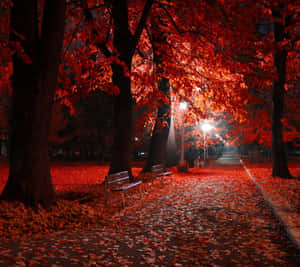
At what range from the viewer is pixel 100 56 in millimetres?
18531

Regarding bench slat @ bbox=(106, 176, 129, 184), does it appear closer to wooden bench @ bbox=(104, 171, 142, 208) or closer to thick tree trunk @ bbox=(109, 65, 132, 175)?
wooden bench @ bbox=(104, 171, 142, 208)

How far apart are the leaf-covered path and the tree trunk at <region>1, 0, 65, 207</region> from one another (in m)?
2.11

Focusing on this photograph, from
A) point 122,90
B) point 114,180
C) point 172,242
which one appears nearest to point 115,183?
point 114,180

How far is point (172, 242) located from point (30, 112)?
183 inches

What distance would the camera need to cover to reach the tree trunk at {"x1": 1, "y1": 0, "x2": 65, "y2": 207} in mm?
8508

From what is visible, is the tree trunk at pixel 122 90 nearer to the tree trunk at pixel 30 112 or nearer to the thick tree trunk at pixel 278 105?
the tree trunk at pixel 30 112

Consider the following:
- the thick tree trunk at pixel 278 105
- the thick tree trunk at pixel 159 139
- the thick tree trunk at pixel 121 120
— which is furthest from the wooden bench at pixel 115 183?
the thick tree trunk at pixel 278 105

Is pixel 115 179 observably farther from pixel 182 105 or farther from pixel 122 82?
pixel 182 105

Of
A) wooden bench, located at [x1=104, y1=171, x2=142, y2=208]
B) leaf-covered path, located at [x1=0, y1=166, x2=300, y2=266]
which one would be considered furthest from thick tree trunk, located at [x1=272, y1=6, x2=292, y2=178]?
wooden bench, located at [x1=104, y1=171, x2=142, y2=208]

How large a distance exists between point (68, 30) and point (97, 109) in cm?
2773

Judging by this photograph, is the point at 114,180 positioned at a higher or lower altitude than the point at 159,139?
lower

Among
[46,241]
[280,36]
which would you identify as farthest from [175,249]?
[280,36]

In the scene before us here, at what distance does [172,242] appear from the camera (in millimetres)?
6445

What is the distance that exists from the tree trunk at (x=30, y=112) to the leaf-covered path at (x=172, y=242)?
6.92 ft
